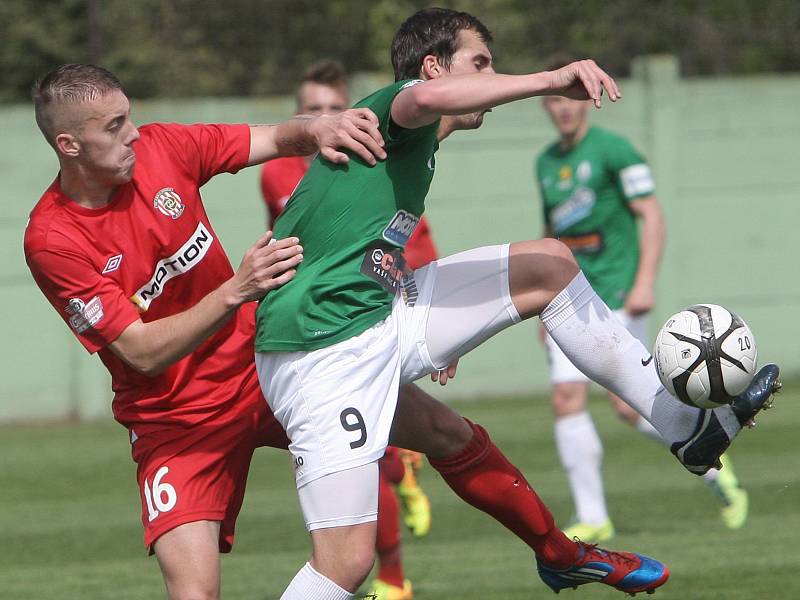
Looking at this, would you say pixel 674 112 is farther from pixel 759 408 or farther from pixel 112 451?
pixel 759 408

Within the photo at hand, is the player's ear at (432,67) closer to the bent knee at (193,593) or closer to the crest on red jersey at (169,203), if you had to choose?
the crest on red jersey at (169,203)

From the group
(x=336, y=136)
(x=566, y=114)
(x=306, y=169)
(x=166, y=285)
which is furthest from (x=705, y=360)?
(x=566, y=114)

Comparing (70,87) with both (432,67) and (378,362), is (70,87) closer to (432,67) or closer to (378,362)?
(432,67)

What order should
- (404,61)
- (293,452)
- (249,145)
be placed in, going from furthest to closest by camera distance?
(249,145) < (404,61) < (293,452)

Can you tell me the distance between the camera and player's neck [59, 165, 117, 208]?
474cm

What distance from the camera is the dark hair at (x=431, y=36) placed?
4.70m

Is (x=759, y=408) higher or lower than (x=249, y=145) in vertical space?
lower

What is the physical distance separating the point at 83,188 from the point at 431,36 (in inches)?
49.8

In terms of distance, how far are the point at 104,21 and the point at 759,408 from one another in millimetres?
10568

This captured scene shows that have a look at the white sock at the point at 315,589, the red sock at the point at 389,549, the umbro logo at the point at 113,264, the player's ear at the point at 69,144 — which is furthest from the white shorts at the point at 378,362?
the red sock at the point at 389,549

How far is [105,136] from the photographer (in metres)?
4.62

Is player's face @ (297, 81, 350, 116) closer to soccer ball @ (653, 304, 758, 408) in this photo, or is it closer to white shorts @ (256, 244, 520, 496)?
white shorts @ (256, 244, 520, 496)

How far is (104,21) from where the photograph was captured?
13.9 m

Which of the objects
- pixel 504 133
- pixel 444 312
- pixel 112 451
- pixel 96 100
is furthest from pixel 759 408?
pixel 504 133
